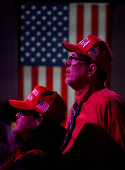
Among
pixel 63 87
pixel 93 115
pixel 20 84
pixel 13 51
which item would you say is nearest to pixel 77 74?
pixel 93 115

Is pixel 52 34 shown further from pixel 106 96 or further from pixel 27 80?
pixel 106 96

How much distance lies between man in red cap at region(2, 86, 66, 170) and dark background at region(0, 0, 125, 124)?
1844mm

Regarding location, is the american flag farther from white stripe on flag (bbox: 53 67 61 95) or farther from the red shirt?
the red shirt

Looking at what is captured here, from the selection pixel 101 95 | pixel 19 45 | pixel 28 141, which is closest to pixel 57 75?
pixel 19 45

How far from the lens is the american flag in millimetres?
2881

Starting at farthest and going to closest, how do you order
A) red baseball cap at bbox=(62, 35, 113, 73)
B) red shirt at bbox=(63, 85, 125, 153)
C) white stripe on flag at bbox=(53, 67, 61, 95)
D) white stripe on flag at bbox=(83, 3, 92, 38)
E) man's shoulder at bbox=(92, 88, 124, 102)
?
1. white stripe on flag at bbox=(53, 67, 61, 95)
2. white stripe on flag at bbox=(83, 3, 92, 38)
3. red baseball cap at bbox=(62, 35, 113, 73)
4. man's shoulder at bbox=(92, 88, 124, 102)
5. red shirt at bbox=(63, 85, 125, 153)

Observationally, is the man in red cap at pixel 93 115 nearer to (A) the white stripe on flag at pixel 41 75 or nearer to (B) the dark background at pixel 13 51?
(A) the white stripe on flag at pixel 41 75

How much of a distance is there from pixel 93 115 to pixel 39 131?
1.35 feet

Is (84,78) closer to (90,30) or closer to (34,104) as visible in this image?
(34,104)

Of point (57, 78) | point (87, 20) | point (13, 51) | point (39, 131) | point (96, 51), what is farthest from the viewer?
point (13, 51)

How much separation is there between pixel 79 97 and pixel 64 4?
2.16 m

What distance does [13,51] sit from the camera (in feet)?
10.3

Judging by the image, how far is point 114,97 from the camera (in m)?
1.24

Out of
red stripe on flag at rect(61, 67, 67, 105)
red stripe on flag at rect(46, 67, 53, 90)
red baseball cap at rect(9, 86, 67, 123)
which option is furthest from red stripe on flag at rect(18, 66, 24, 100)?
red baseball cap at rect(9, 86, 67, 123)
